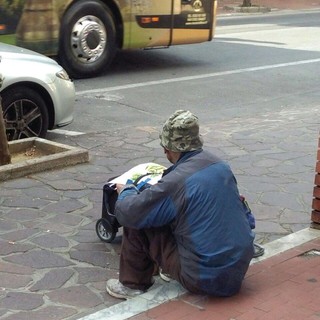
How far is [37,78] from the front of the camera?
25.3 feet

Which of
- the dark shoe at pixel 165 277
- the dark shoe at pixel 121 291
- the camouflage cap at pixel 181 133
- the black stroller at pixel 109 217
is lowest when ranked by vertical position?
the dark shoe at pixel 121 291

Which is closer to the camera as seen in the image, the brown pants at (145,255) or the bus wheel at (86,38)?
the brown pants at (145,255)

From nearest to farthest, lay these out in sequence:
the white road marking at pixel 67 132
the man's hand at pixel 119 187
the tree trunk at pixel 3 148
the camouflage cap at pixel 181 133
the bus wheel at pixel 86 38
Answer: the camouflage cap at pixel 181 133, the man's hand at pixel 119 187, the tree trunk at pixel 3 148, the white road marking at pixel 67 132, the bus wheel at pixel 86 38

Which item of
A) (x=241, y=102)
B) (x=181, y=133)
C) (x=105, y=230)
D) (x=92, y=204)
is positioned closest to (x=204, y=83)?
(x=241, y=102)

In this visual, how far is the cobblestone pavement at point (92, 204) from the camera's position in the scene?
4.52 metres

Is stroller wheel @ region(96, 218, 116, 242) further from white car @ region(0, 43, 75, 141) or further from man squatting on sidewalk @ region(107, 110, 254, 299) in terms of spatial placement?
white car @ region(0, 43, 75, 141)

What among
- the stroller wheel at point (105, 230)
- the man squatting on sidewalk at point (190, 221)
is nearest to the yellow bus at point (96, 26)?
the stroller wheel at point (105, 230)

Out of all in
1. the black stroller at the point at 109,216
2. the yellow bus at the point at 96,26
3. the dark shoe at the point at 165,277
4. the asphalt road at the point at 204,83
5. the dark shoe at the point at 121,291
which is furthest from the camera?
the yellow bus at the point at 96,26

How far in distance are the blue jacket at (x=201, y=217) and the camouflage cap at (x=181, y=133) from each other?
59 millimetres

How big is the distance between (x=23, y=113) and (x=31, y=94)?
207 millimetres

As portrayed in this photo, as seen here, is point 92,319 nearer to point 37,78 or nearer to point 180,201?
point 180,201

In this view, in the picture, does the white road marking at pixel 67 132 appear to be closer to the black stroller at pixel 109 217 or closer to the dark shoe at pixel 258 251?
the black stroller at pixel 109 217

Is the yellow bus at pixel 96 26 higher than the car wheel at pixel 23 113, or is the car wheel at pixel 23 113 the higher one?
the yellow bus at pixel 96 26

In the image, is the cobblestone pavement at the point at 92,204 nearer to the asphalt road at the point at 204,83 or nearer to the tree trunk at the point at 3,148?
the tree trunk at the point at 3,148
